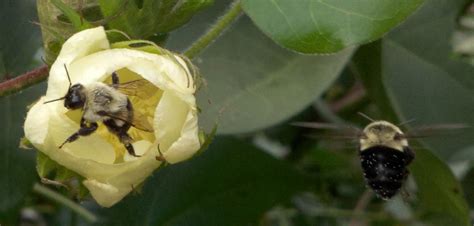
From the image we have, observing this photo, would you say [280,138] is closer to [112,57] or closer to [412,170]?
[412,170]

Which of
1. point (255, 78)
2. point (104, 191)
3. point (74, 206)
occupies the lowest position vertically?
point (74, 206)

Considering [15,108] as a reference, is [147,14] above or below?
above

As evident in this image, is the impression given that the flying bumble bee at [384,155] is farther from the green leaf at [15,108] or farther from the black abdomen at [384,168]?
the green leaf at [15,108]

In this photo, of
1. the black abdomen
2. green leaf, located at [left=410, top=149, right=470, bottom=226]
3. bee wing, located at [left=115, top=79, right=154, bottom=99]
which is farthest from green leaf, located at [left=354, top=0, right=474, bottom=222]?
bee wing, located at [left=115, top=79, right=154, bottom=99]

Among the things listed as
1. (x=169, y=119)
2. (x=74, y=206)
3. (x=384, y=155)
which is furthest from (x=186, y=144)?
(x=74, y=206)

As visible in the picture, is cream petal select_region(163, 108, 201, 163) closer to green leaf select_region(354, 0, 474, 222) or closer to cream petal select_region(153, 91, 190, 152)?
cream petal select_region(153, 91, 190, 152)

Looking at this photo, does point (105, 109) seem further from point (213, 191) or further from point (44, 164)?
point (213, 191)

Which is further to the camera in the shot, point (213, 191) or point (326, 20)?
point (213, 191)
